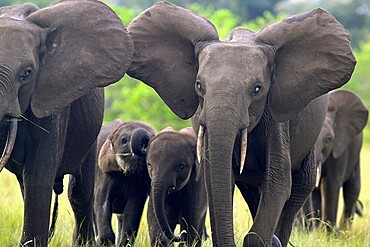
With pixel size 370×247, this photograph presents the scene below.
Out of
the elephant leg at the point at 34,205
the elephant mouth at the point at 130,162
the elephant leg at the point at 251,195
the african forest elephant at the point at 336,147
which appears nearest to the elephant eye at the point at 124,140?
the elephant mouth at the point at 130,162

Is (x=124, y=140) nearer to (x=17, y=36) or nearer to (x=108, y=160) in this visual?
(x=108, y=160)

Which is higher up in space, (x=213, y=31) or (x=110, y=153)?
(x=213, y=31)

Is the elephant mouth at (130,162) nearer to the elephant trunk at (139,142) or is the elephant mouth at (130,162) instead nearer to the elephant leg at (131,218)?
the elephant trunk at (139,142)

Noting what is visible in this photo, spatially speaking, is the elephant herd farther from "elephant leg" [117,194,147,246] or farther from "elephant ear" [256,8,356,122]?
"elephant leg" [117,194,147,246]

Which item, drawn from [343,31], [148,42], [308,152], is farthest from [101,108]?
[343,31]

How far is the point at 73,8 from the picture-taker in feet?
23.4

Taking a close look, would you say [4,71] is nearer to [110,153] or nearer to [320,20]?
[320,20]

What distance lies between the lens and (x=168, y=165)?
8969mm

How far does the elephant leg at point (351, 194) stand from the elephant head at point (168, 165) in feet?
13.4

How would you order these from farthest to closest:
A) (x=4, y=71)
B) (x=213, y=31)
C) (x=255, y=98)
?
(x=213, y=31) → (x=255, y=98) → (x=4, y=71)

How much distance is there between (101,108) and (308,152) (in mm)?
1719

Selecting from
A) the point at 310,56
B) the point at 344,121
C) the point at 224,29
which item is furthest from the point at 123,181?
the point at 224,29

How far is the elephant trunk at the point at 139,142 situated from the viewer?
9435 mm

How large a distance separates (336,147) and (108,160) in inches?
155
